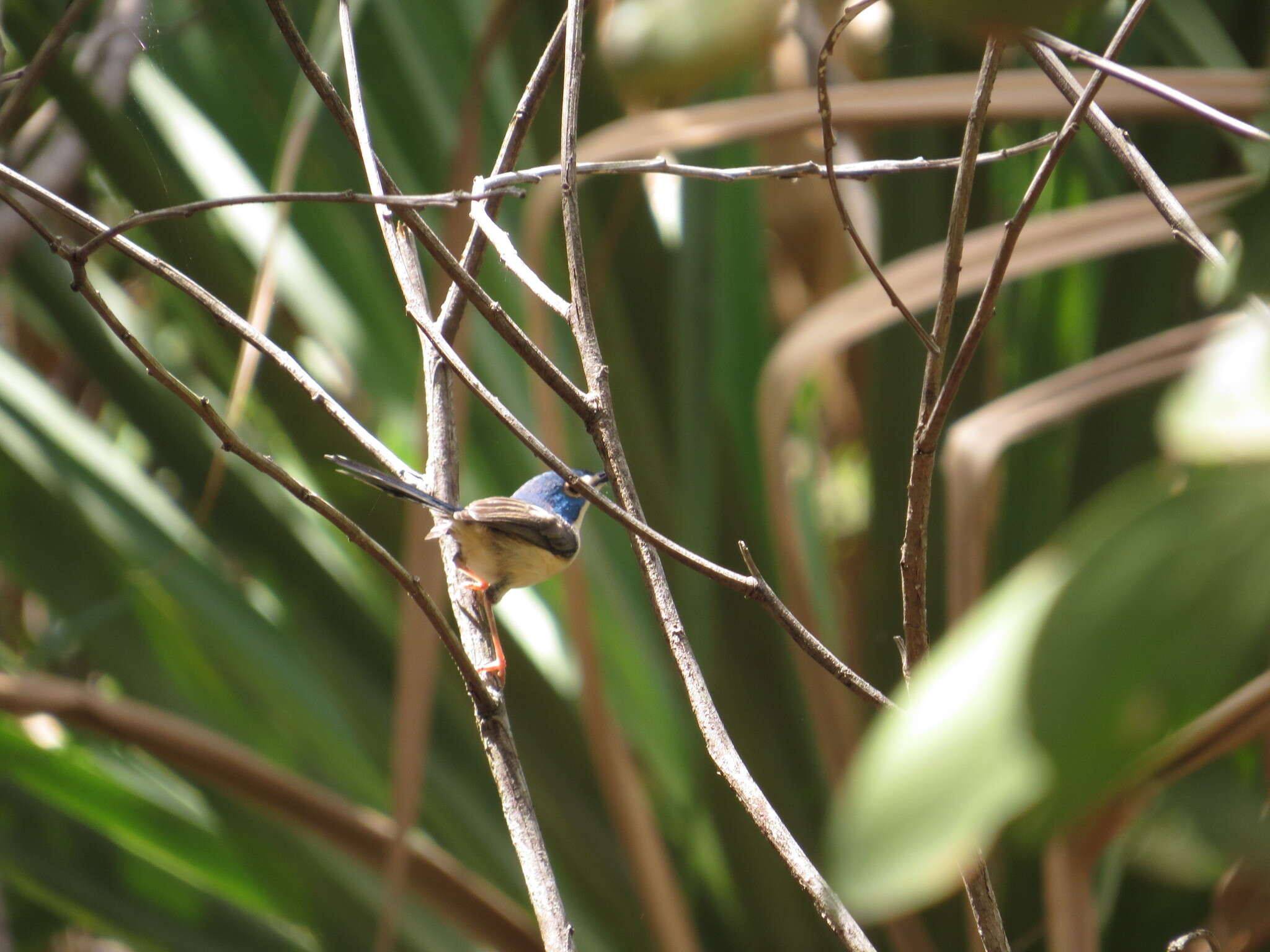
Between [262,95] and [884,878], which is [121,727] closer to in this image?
[262,95]

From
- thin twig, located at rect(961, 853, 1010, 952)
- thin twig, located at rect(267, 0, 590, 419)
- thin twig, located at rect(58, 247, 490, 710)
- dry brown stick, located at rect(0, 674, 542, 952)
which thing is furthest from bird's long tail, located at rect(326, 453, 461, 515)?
dry brown stick, located at rect(0, 674, 542, 952)

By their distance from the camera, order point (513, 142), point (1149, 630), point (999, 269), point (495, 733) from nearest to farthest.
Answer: point (1149, 630)
point (999, 269)
point (495, 733)
point (513, 142)

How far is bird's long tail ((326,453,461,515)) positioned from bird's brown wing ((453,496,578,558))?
0.40 metres

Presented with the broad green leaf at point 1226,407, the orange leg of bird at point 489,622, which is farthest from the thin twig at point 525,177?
the broad green leaf at point 1226,407

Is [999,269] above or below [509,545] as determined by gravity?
below

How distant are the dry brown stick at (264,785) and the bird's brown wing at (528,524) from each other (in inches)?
21.3

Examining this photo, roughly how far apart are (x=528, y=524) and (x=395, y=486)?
1.74 feet

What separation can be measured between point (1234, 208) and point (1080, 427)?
231 cm

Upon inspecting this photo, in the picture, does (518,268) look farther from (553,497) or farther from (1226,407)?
(553,497)

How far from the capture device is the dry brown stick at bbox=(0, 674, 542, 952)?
71.4 inches

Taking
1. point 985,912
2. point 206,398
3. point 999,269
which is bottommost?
point 985,912

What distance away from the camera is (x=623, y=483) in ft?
2.75

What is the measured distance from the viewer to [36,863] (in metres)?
2.39

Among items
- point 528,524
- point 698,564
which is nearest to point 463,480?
point 528,524
